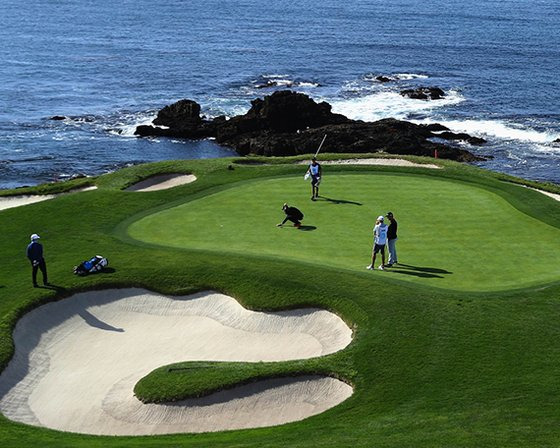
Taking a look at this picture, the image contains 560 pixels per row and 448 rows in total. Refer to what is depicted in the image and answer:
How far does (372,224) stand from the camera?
34.5m

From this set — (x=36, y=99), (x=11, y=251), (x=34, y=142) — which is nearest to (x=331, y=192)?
(x=11, y=251)

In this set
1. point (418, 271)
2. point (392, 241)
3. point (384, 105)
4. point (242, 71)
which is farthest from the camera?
point (242, 71)

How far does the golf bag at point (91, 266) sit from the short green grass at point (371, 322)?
406 mm

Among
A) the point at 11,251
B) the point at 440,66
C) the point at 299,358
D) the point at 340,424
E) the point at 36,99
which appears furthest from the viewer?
the point at 440,66

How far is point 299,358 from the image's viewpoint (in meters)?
25.6

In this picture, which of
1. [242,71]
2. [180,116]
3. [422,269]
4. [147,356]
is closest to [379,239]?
[422,269]

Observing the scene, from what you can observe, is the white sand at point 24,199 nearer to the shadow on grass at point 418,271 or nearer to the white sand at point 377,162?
the white sand at point 377,162

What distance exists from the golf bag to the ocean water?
140ft

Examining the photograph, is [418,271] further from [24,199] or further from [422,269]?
[24,199]

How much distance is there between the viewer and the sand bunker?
75.9 feet

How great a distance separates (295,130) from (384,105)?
17545mm

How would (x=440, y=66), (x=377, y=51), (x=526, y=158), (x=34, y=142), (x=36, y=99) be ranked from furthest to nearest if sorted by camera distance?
(x=377, y=51) < (x=440, y=66) < (x=36, y=99) < (x=34, y=142) < (x=526, y=158)

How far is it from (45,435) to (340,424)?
297 inches

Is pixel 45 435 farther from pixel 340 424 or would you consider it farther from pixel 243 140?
pixel 243 140
